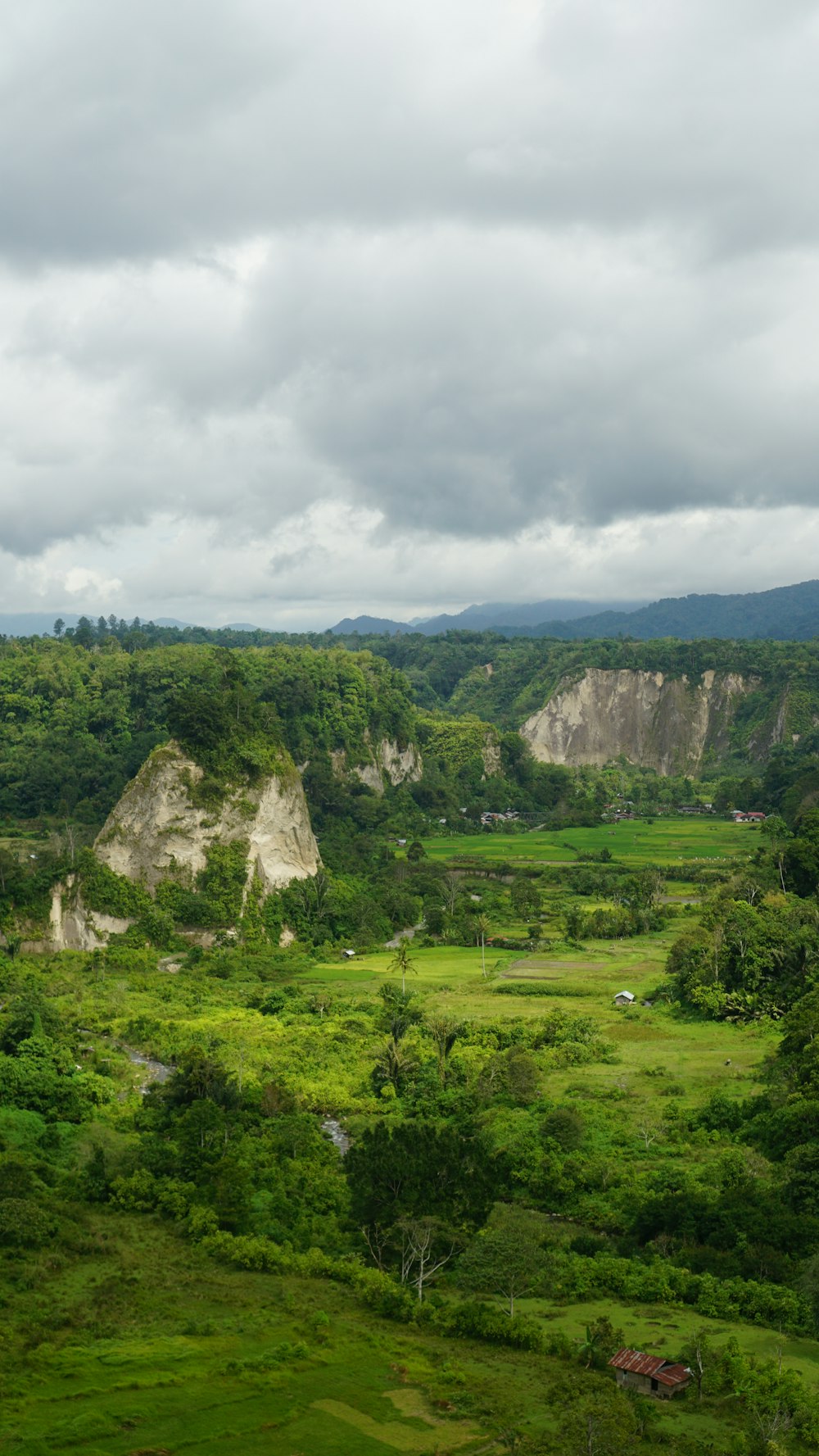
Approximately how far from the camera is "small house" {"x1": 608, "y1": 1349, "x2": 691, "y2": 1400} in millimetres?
23297

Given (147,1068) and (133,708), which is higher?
(133,708)

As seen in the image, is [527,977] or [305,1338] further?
[527,977]

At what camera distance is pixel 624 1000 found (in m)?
53.0

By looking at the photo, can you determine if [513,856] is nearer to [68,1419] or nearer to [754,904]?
[754,904]

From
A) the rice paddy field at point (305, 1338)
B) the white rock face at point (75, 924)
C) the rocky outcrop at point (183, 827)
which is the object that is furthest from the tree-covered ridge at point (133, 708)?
the rice paddy field at point (305, 1338)

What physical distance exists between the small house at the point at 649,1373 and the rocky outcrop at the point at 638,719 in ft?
406

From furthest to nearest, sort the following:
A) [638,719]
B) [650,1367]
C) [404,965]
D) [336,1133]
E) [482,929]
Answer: [638,719]
[482,929]
[404,965]
[336,1133]
[650,1367]

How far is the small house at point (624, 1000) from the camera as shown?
2072 inches

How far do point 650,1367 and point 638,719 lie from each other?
5107 inches

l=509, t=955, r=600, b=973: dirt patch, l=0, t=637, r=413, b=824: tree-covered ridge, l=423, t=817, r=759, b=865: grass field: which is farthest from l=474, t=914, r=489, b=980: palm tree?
l=423, t=817, r=759, b=865: grass field

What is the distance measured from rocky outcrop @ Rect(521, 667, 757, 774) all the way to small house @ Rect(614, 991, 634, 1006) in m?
94.3

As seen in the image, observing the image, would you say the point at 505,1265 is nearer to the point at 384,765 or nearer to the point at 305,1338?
the point at 305,1338

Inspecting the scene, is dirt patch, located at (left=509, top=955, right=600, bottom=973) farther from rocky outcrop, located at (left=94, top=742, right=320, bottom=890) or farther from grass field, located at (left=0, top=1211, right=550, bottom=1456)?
grass field, located at (left=0, top=1211, right=550, bottom=1456)

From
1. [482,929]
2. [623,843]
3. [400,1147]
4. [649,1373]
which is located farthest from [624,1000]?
[623,843]
